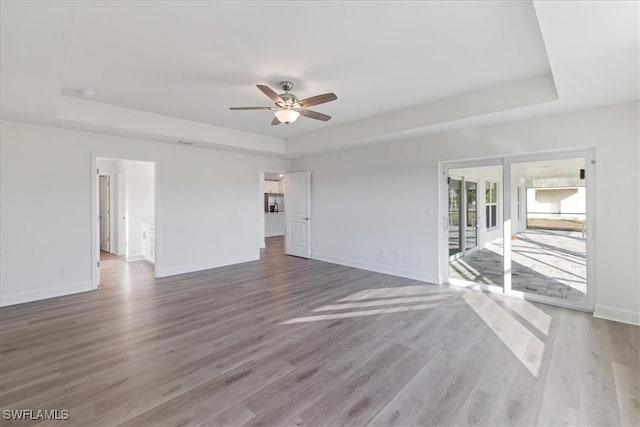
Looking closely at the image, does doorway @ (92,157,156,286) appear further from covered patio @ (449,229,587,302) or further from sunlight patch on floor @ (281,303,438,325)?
covered patio @ (449,229,587,302)

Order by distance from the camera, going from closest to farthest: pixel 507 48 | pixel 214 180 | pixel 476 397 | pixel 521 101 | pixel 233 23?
pixel 476 397 → pixel 233 23 → pixel 507 48 → pixel 521 101 → pixel 214 180

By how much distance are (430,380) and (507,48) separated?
2962mm

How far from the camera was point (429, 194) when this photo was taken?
5012 mm

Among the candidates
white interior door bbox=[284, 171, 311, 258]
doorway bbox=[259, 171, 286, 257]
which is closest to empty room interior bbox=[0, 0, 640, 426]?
white interior door bbox=[284, 171, 311, 258]

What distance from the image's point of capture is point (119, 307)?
12.7 ft

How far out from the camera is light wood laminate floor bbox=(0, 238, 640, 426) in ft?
6.47

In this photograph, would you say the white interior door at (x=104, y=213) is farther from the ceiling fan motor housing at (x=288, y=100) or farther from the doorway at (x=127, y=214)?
the ceiling fan motor housing at (x=288, y=100)

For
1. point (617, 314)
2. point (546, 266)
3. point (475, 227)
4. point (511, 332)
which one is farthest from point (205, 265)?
point (617, 314)

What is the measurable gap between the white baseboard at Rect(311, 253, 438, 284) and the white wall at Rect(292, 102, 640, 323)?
2 cm

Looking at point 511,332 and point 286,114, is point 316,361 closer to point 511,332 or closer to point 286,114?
point 511,332

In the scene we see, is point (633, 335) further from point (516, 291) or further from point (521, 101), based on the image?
point (521, 101)

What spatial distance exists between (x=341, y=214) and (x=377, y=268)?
4.65 ft

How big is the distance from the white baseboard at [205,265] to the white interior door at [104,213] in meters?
3.80

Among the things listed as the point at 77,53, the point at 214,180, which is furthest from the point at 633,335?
the point at 214,180
